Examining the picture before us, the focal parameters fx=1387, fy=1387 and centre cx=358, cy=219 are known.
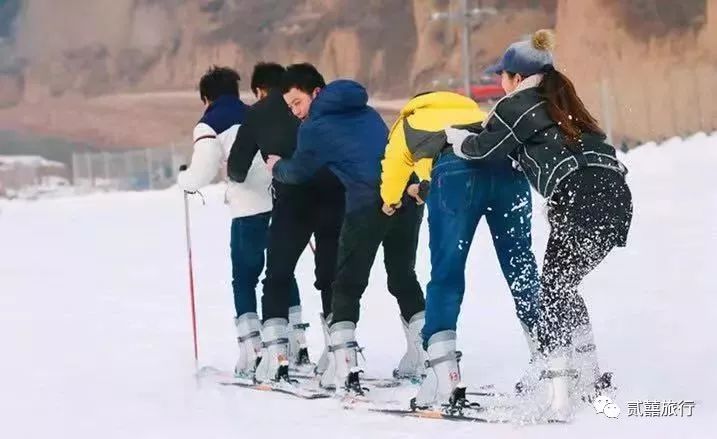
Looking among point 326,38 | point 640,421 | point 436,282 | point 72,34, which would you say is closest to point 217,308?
point 436,282

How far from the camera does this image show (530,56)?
518 cm

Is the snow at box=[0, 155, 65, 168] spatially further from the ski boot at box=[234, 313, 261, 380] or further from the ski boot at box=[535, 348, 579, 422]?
the ski boot at box=[535, 348, 579, 422]

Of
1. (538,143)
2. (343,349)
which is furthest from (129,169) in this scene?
(538,143)

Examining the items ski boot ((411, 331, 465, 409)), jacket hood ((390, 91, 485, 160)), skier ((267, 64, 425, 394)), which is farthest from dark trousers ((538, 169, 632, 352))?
skier ((267, 64, 425, 394))

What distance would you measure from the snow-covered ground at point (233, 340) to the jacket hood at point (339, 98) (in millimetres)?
997

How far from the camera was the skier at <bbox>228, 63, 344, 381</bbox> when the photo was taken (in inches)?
259

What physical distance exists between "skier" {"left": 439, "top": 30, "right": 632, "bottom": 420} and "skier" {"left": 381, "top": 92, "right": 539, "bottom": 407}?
240mm

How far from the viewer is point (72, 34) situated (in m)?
59.5

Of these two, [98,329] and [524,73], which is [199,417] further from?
[98,329]

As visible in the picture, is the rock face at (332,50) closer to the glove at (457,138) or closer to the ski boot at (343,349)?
the ski boot at (343,349)

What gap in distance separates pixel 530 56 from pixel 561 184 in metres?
0.50

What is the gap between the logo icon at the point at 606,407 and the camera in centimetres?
500

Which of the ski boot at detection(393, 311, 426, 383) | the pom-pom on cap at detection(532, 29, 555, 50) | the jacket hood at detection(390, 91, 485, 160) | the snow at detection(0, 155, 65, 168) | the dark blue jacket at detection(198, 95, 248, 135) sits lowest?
the ski boot at detection(393, 311, 426, 383)

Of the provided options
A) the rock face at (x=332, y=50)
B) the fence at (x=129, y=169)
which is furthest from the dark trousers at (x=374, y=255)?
the fence at (x=129, y=169)
